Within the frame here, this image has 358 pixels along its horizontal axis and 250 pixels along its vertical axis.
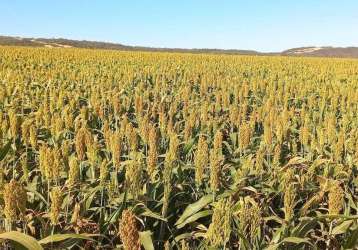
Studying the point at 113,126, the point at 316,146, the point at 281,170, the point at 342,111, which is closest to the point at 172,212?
the point at 281,170

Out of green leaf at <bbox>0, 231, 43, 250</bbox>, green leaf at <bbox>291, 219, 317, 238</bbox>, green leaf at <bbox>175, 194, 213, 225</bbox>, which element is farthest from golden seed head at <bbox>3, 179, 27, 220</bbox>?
green leaf at <bbox>291, 219, 317, 238</bbox>

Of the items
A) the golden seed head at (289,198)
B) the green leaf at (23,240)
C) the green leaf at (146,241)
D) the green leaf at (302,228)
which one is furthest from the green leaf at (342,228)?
the green leaf at (23,240)

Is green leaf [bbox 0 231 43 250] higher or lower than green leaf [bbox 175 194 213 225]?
higher

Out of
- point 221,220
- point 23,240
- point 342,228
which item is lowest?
point 342,228

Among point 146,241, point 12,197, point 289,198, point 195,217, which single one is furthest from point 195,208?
point 12,197

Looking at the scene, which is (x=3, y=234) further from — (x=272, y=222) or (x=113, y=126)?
(x=113, y=126)

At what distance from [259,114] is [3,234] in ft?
13.9

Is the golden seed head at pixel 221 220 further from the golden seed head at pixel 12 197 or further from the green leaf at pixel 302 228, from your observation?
the green leaf at pixel 302 228

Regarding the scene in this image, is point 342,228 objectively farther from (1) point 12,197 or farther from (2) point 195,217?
(1) point 12,197

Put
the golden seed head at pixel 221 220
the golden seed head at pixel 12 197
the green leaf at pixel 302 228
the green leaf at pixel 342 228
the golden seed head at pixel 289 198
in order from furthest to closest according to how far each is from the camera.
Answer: the green leaf at pixel 342 228 < the green leaf at pixel 302 228 < the golden seed head at pixel 289 198 < the golden seed head at pixel 12 197 < the golden seed head at pixel 221 220

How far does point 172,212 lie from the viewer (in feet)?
9.85

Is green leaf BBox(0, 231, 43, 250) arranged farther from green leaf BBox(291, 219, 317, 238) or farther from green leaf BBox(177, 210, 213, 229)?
Result: green leaf BBox(291, 219, 317, 238)

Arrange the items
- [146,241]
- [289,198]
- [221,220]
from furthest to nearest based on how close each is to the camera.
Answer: [146,241] < [289,198] < [221,220]

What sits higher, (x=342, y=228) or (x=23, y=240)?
(x=23, y=240)
